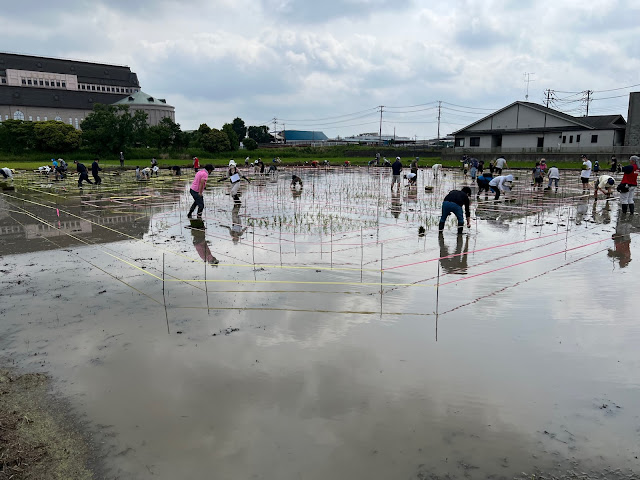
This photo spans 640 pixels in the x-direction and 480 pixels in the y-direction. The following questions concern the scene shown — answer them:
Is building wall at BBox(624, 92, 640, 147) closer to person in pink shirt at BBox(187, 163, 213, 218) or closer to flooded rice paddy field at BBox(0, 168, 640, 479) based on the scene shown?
flooded rice paddy field at BBox(0, 168, 640, 479)

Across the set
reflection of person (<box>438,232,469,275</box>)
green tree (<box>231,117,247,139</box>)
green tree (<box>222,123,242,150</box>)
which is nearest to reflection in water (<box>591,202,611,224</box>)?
reflection of person (<box>438,232,469,275</box>)

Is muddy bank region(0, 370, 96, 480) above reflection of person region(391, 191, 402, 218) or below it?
below

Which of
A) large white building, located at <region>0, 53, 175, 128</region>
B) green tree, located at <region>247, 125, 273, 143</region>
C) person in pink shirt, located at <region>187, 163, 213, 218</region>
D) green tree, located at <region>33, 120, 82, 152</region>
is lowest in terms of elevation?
person in pink shirt, located at <region>187, 163, 213, 218</region>

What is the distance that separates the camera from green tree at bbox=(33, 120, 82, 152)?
164ft

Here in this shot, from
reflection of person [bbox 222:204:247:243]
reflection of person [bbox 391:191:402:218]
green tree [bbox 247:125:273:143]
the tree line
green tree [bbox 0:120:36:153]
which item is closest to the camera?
reflection of person [bbox 222:204:247:243]

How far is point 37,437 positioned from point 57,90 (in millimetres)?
Result: 103912

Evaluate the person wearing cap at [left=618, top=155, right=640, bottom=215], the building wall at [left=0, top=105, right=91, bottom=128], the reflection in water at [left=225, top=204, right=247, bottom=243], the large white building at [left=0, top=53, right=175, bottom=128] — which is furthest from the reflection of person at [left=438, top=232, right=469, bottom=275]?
the building wall at [left=0, top=105, right=91, bottom=128]

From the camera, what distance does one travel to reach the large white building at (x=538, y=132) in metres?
49.5

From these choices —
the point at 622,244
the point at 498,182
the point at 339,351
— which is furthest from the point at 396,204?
the point at 339,351

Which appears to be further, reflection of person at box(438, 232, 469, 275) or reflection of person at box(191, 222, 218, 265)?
reflection of person at box(191, 222, 218, 265)

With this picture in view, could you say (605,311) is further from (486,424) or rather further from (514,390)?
(486,424)

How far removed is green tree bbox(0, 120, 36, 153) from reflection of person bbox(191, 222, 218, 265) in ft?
154

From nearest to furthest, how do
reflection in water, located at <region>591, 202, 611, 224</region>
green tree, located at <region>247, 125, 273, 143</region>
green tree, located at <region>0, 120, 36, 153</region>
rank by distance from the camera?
reflection in water, located at <region>591, 202, 611, 224</region> < green tree, located at <region>0, 120, 36, 153</region> < green tree, located at <region>247, 125, 273, 143</region>

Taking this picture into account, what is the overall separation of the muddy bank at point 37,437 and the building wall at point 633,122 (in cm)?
5818
